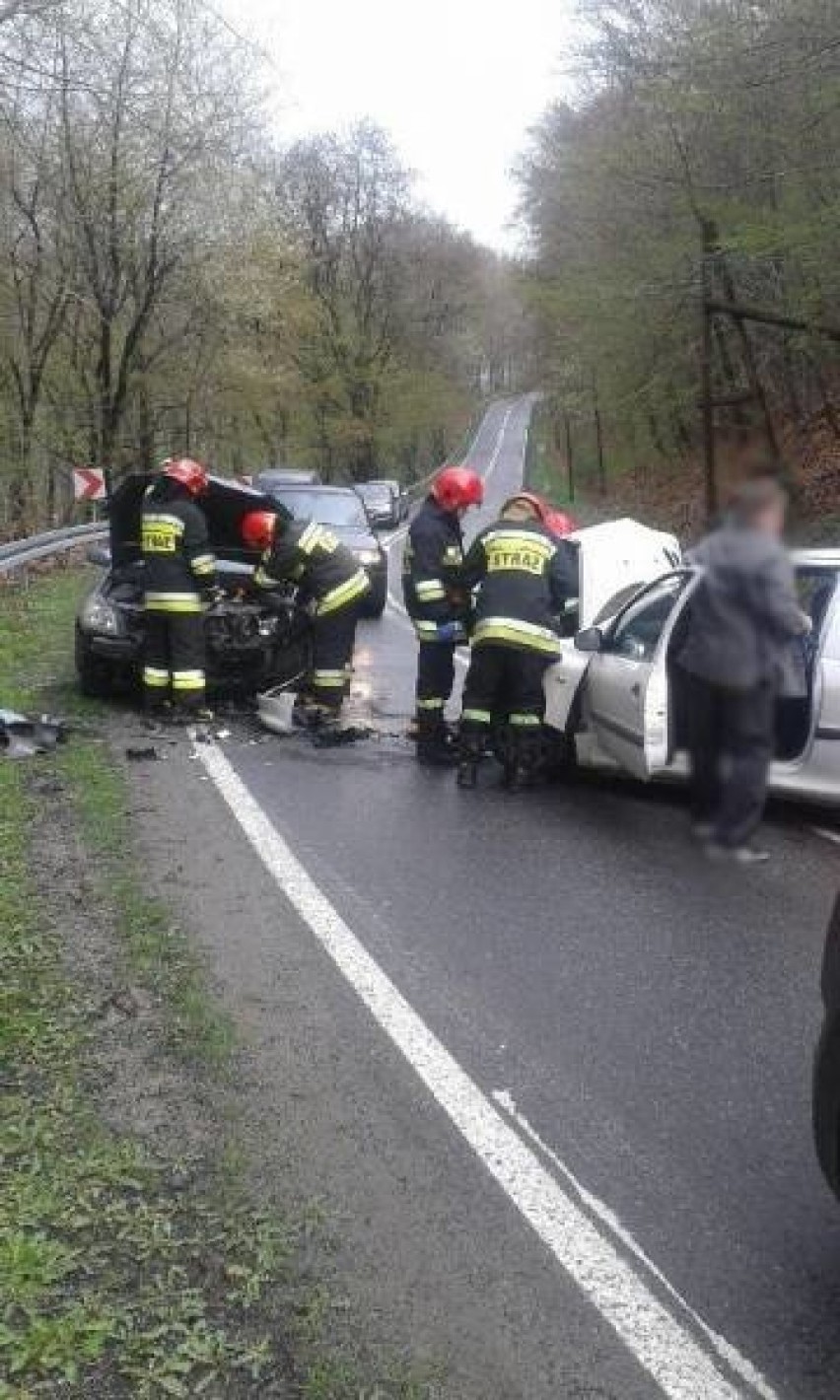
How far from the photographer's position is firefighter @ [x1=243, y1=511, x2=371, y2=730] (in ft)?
16.0

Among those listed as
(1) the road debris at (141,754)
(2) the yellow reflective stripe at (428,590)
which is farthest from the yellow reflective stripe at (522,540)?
(1) the road debris at (141,754)

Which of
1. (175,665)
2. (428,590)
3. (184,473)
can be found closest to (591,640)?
(184,473)

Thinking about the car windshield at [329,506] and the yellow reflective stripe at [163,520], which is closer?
the yellow reflective stripe at [163,520]

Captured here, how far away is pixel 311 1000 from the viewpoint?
5.57 meters

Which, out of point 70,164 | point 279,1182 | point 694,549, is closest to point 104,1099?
point 279,1182

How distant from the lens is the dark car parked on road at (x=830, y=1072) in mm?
3447

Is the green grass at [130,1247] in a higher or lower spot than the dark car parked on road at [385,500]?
lower

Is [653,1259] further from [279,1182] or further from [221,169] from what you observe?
[221,169]

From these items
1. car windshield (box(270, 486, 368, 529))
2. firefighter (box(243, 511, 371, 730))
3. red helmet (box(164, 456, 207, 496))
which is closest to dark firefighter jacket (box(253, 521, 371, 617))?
firefighter (box(243, 511, 371, 730))

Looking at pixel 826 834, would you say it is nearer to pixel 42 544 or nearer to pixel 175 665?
pixel 175 665

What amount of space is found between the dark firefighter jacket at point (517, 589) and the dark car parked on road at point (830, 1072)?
149 centimetres

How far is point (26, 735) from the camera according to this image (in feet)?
31.7

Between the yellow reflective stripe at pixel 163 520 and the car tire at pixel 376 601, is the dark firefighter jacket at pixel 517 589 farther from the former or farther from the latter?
the car tire at pixel 376 601

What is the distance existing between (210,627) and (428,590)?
230 cm
